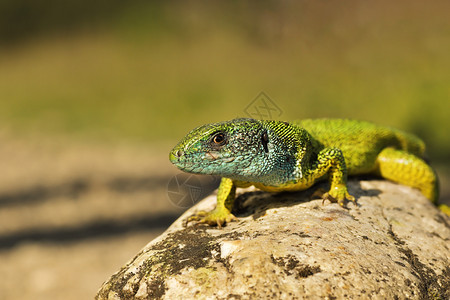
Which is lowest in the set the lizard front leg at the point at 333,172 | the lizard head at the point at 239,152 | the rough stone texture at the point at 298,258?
the rough stone texture at the point at 298,258

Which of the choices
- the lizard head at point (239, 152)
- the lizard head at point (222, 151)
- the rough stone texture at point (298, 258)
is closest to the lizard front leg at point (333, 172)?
the rough stone texture at point (298, 258)

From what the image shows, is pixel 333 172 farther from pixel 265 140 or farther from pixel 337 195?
pixel 265 140

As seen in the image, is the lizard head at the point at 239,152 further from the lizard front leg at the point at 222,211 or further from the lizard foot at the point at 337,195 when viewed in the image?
the lizard front leg at the point at 222,211

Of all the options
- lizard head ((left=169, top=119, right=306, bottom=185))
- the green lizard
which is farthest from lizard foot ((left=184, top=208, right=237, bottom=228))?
lizard head ((left=169, top=119, right=306, bottom=185))

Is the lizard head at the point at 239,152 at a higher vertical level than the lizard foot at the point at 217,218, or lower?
higher

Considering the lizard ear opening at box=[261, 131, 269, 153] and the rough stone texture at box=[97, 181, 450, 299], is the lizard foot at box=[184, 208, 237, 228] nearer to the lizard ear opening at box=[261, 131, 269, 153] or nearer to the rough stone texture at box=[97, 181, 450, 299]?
the rough stone texture at box=[97, 181, 450, 299]

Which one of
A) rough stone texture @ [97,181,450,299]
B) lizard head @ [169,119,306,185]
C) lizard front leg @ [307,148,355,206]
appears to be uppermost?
lizard head @ [169,119,306,185]
